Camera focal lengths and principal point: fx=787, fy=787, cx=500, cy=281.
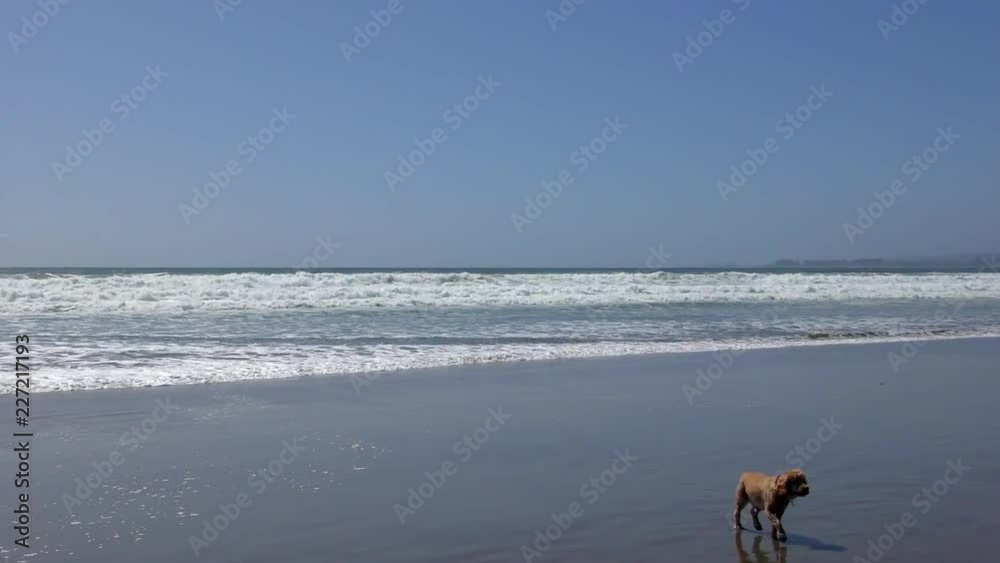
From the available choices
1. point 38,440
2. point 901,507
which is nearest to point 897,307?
point 901,507

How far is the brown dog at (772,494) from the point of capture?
4.66 m

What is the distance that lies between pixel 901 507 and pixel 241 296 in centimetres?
2509

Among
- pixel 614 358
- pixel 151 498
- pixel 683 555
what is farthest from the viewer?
pixel 614 358

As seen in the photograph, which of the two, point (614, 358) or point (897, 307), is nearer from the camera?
point (614, 358)

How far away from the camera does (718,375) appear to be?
37.9 feet

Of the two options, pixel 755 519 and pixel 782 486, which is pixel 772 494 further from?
pixel 755 519

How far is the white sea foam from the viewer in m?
24.7

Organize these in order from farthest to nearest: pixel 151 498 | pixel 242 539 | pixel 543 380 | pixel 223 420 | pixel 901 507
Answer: pixel 543 380 → pixel 223 420 → pixel 151 498 → pixel 901 507 → pixel 242 539

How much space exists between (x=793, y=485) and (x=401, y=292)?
85.2ft

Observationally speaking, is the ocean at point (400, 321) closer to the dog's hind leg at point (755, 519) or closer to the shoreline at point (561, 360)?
the shoreline at point (561, 360)

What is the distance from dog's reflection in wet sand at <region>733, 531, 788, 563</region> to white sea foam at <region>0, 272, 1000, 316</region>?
68.2 ft

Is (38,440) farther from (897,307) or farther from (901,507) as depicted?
(897,307)

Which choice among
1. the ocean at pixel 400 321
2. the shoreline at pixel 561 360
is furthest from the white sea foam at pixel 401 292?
the shoreline at pixel 561 360

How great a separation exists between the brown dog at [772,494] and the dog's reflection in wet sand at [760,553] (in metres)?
0.08
